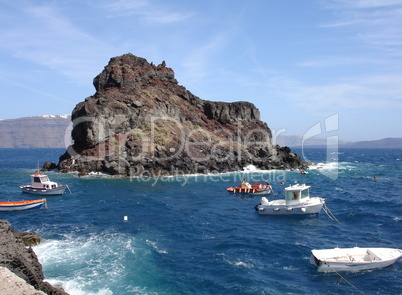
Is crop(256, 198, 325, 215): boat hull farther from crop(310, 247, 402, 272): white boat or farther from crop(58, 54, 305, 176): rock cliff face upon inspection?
crop(58, 54, 305, 176): rock cliff face

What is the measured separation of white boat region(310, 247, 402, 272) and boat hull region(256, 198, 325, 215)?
1429 cm

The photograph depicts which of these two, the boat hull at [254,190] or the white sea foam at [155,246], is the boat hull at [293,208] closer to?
the boat hull at [254,190]

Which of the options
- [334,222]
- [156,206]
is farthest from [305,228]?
[156,206]

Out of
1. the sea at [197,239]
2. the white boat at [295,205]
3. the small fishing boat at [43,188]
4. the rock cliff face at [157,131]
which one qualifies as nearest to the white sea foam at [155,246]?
the sea at [197,239]

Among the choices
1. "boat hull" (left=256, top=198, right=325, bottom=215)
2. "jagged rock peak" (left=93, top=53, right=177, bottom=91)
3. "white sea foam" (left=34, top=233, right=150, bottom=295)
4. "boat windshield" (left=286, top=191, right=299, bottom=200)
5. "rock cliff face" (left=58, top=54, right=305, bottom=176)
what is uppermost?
"jagged rock peak" (left=93, top=53, right=177, bottom=91)

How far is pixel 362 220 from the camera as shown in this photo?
39188 millimetres

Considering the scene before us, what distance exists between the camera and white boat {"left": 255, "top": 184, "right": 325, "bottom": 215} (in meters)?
41.1

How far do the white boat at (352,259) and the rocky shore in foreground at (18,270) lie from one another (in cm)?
1792

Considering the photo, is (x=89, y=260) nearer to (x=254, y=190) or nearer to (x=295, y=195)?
(x=295, y=195)

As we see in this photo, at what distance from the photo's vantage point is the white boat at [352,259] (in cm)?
2462

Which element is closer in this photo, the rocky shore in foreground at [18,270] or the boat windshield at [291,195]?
the rocky shore in foreground at [18,270]

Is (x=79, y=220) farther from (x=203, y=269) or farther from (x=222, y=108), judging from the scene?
(x=222, y=108)

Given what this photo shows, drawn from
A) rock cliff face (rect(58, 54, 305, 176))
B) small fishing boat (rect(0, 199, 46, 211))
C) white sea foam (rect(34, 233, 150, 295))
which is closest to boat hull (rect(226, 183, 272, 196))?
rock cliff face (rect(58, 54, 305, 176))

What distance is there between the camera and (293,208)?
135 ft
